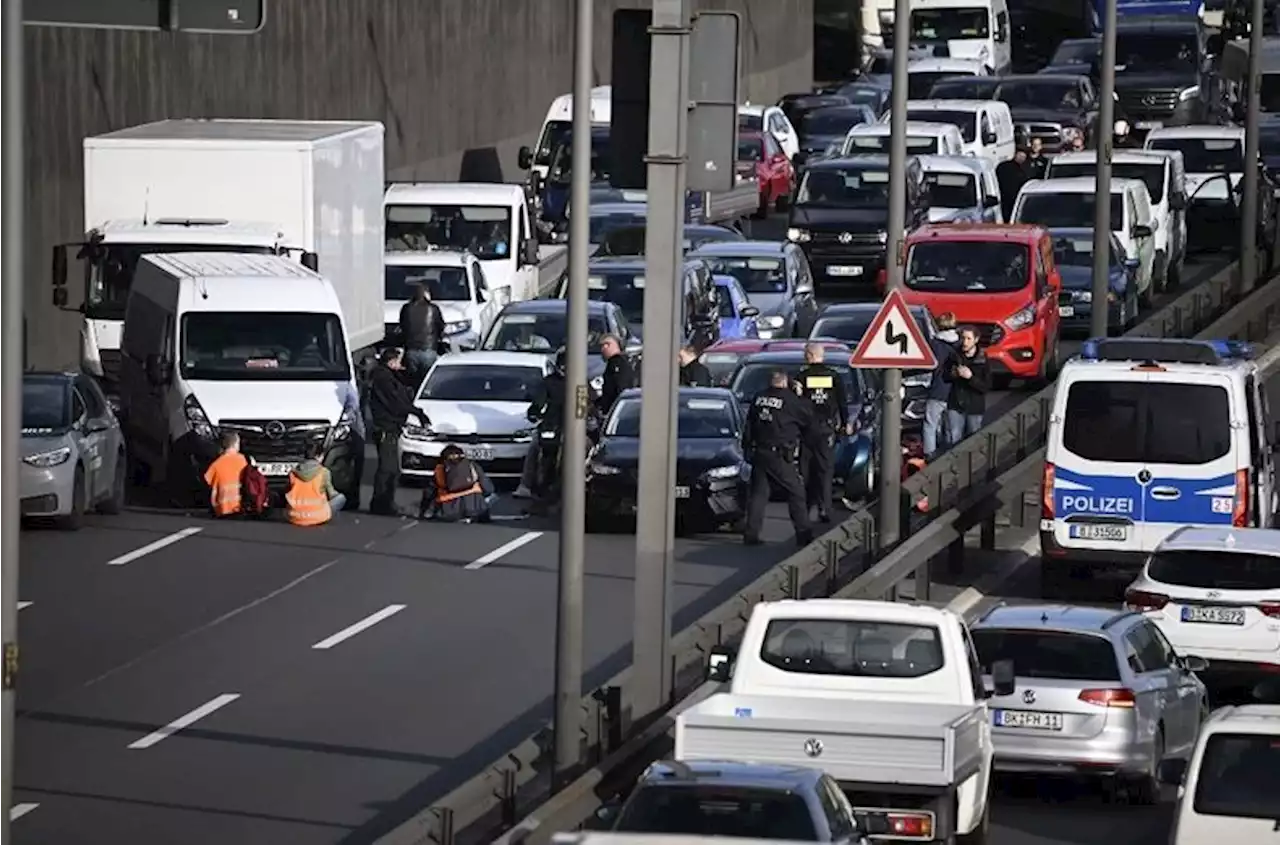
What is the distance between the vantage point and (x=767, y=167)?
60.2 meters

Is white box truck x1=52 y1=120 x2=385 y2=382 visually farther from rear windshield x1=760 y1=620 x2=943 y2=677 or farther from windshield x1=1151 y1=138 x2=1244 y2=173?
windshield x1=1151 y1=138 x2=1244 y2=173

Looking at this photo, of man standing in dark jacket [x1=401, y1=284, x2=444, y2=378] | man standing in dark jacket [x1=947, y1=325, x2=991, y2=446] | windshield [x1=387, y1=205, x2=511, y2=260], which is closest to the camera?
man standing in dark jacket [x1=947, y1=325, x2=991, y2=446]

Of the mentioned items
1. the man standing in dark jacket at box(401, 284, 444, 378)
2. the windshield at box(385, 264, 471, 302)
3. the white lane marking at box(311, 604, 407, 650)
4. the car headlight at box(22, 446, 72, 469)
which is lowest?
the white lane marking at box(311, 604, 407, 650)

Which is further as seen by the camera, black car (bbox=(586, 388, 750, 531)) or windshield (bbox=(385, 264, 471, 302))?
windshield (bbox=(385, 264, 471, 302))

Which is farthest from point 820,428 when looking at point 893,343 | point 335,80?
point 335,80

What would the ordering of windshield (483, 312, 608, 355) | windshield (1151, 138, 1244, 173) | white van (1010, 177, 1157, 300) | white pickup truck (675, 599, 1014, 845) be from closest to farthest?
white pickup truck (675, 599, 1014, 845), windshield (483, 312, 608, 355), white van (1010, 177, 1157, 300), windshield (1151, 138, 1244, 173)

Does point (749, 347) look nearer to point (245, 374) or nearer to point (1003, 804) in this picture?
point (245, 374)

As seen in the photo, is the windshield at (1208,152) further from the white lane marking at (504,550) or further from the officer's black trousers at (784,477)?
the officer's black trousers at (784,477)

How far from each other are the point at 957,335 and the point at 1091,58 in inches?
1557

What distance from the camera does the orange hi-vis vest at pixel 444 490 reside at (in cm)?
3384

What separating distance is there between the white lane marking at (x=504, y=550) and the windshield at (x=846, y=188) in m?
17.7

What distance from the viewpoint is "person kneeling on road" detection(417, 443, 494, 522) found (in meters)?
33.8

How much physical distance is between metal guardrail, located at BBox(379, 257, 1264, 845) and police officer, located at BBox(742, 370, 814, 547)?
95 centimetres

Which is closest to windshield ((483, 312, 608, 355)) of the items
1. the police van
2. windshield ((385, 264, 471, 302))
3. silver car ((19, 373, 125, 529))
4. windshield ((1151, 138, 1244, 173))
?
windshield ((385, 264, 471, 302))
